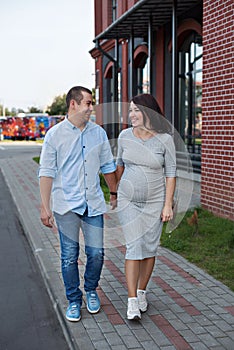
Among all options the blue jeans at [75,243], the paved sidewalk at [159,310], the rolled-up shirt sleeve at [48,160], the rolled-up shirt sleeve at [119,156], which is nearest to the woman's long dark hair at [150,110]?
the rolled-up shirt sleeve at [119,156]

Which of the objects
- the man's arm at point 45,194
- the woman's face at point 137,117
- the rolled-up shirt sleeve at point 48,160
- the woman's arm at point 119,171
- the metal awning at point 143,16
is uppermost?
the metal awning at point 143,16

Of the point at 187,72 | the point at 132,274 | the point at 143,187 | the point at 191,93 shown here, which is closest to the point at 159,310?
the point at 132,274

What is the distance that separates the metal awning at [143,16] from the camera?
495 inches

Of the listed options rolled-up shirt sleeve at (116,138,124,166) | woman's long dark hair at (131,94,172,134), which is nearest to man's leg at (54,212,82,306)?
rolled-up shirt sleeve at (116,138,124,166)

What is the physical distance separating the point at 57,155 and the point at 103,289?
1.67 m

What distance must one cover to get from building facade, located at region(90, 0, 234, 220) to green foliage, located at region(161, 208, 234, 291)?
2.16 feet

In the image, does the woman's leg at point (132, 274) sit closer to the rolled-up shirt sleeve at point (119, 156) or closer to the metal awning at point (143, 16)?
the rolled-up shirt sleeve at point (119, 156)

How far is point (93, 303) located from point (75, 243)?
0.61 m

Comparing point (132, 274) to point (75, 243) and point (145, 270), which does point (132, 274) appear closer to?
point (145, 270)

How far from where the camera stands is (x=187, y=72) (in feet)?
53.1

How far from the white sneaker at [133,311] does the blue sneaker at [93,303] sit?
1.21 feet

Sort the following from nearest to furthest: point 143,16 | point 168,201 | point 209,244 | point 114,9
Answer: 1. point 168,201
2. point 209,244
3. point 143,16
4. point 114,9

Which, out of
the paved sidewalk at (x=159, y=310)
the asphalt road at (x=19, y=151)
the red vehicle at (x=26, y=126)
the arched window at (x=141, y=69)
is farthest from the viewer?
the red vehicle at (x=26, y=126)

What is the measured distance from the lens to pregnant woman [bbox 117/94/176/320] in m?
4.31
